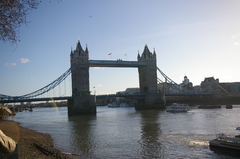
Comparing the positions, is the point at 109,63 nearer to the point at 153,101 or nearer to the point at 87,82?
the point at 87,82

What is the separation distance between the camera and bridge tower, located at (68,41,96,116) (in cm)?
4566

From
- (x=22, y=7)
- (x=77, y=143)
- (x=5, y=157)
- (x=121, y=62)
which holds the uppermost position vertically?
(x=121, y=62)

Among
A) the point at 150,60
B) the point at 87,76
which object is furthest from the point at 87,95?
the point at 150,60

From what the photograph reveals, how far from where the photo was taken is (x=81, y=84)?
48.7 metres

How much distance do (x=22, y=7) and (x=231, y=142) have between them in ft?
39.8

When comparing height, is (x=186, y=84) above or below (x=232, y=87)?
above

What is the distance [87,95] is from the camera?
153 ft

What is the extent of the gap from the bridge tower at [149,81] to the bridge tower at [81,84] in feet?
56.0

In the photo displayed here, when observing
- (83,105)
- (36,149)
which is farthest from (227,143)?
(83,105)

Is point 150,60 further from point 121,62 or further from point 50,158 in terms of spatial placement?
point 50,158

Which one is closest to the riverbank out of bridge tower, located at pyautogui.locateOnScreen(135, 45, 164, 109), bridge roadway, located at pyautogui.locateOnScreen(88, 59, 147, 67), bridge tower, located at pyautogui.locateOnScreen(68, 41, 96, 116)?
bridge tower, located at pyautogui.locateOnScreen(68, 41, 96, 116)

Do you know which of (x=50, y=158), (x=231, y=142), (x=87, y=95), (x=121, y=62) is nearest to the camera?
(x=50, y=158)

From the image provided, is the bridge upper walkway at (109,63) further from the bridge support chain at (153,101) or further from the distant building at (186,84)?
the distant building at (186,84)

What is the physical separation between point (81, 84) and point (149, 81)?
65.7ft
